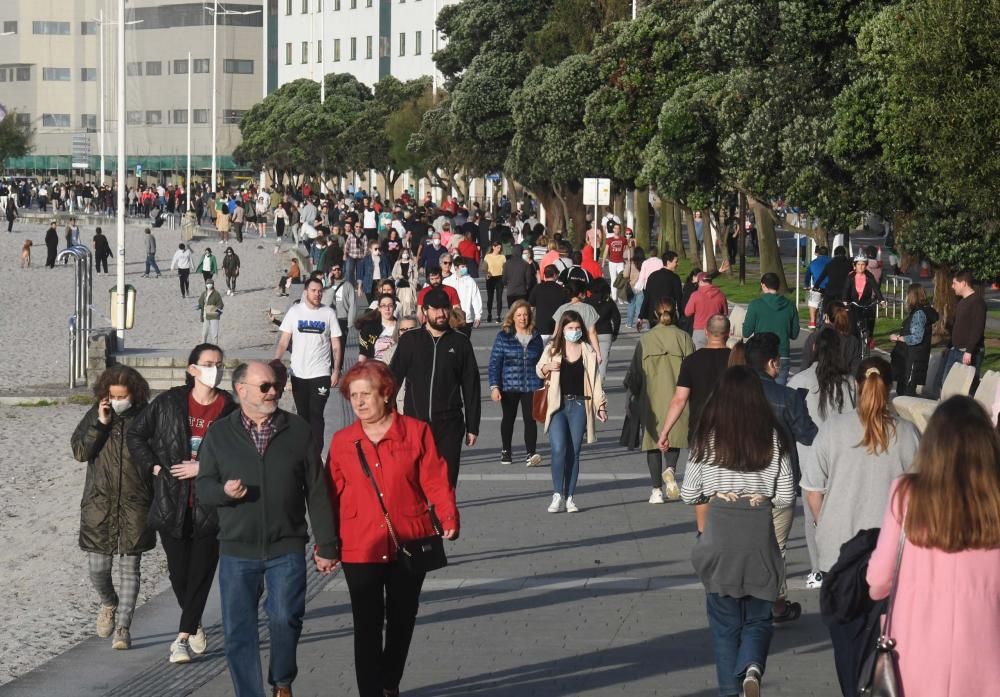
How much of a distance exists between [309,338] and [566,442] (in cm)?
235

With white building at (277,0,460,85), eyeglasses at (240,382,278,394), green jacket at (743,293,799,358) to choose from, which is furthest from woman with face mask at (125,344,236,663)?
white building at (277,0,460,85)

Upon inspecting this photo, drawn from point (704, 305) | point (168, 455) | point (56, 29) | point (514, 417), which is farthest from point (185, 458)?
point (56, 29)

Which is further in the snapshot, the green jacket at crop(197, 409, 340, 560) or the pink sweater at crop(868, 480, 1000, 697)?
the green jacket at crop(197, 409, 340, 560)

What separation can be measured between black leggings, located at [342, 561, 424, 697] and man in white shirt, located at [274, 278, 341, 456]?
6.79m

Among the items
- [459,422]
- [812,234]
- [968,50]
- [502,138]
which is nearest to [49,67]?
[502,138]

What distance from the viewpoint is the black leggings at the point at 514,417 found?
1551 cm

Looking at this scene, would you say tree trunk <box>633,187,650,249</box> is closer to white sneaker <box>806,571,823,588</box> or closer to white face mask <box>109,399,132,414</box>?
white sneaker <box>806,571,823,588</box>

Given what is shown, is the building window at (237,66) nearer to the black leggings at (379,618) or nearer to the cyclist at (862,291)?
the cyclist at (862,291)

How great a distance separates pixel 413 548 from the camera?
742 cm

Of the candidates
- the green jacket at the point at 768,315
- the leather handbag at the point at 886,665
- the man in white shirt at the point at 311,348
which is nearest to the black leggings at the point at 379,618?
the leather handbag at the point at 886,665

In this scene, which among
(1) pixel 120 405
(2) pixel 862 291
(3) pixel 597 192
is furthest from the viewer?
(3) pixel 597 192

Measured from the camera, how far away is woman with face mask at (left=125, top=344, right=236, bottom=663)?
28.0 feet

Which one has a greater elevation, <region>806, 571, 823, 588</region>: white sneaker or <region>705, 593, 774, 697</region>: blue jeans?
<region>705, 593, 774, 697</region>: blue jeans

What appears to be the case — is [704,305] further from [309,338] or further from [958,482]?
[958,482]
